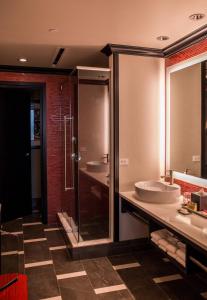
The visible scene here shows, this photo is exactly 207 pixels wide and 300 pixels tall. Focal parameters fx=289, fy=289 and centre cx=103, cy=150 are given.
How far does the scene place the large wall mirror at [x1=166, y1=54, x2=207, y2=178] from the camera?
2746mm

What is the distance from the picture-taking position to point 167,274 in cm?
282

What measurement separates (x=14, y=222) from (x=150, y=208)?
2.65 meters

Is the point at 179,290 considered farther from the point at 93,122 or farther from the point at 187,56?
the point at 187,56

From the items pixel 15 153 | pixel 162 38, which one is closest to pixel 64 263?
pixel 15 153

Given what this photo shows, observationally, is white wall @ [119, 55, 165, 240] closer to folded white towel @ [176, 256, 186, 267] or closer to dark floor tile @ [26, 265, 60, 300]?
dark floor tile @ [26, 265, 60, 300]

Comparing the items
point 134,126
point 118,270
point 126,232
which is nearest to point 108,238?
point 126,232

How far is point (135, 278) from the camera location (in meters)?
2.74

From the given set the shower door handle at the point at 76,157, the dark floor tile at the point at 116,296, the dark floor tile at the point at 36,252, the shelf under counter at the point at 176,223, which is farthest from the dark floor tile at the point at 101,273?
the shower door handle at the point at 76,157

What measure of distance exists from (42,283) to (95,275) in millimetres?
506

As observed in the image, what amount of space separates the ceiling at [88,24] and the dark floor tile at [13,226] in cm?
236

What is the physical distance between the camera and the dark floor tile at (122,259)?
307 centimetres

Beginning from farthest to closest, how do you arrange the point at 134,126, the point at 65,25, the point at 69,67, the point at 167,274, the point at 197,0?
the point at 69,67 → the point at 134,126 → the point at 167,274 → the point at 65,25 → the point at 197,0

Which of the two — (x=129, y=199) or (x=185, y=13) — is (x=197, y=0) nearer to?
(x=185, y=13)

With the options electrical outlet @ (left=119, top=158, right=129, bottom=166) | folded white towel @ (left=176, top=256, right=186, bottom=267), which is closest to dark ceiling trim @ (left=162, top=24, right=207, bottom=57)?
electrical outlet @ (left=119, top=158, right=129, bottom=166)
